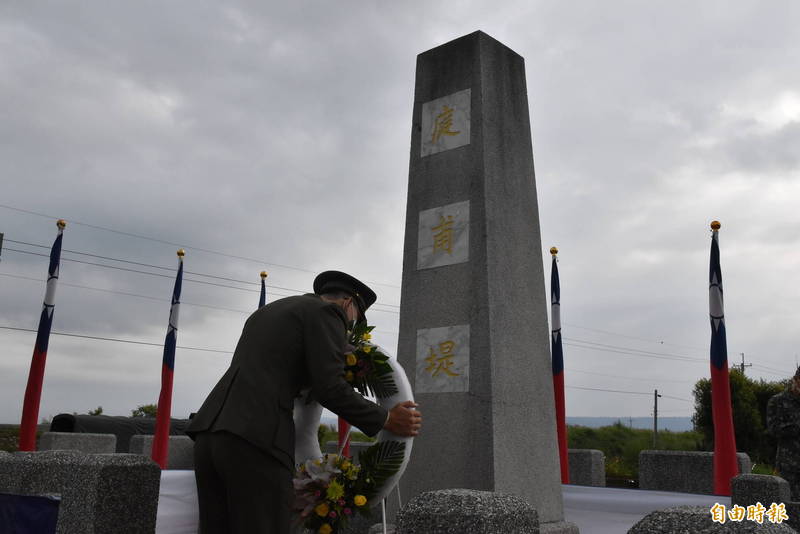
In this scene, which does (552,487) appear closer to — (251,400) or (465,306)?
(465,306)

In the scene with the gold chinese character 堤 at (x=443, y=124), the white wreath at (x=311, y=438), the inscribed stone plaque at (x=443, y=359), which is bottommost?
the white wreath at (x=311, y=438)

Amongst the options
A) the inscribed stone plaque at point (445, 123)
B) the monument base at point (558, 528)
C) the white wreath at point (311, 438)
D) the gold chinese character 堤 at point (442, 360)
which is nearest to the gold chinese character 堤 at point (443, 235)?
the inscribed stone plaque at point (445, 123)

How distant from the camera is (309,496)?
3.79 metres

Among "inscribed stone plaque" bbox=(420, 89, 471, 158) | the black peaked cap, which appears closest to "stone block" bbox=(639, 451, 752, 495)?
"inscribed stone plaque" bbox=(420, 89, 471, 158)

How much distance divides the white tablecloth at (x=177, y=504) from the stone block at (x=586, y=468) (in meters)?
10.4

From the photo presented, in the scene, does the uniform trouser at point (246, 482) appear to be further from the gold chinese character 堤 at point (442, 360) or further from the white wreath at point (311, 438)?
the gold chinese character 堤 at point (442, 360)

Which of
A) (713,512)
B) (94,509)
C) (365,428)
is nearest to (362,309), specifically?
(365,428)

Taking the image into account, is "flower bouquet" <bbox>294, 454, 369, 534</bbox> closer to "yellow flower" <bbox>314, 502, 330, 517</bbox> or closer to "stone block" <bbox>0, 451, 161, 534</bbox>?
"yellow flower" <bbox>314, 502, 330, 517</bbox>

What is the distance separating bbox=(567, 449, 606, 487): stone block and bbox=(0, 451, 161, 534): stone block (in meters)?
10.7

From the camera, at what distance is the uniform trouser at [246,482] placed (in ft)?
11.0

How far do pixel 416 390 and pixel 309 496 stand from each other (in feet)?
11.0

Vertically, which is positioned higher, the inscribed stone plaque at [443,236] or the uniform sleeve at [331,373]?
the inscribed stone plaque at [443,236]

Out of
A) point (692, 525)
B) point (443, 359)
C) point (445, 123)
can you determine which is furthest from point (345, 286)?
point (445, 123)

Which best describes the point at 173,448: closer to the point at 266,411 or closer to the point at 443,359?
the point at 443,359
